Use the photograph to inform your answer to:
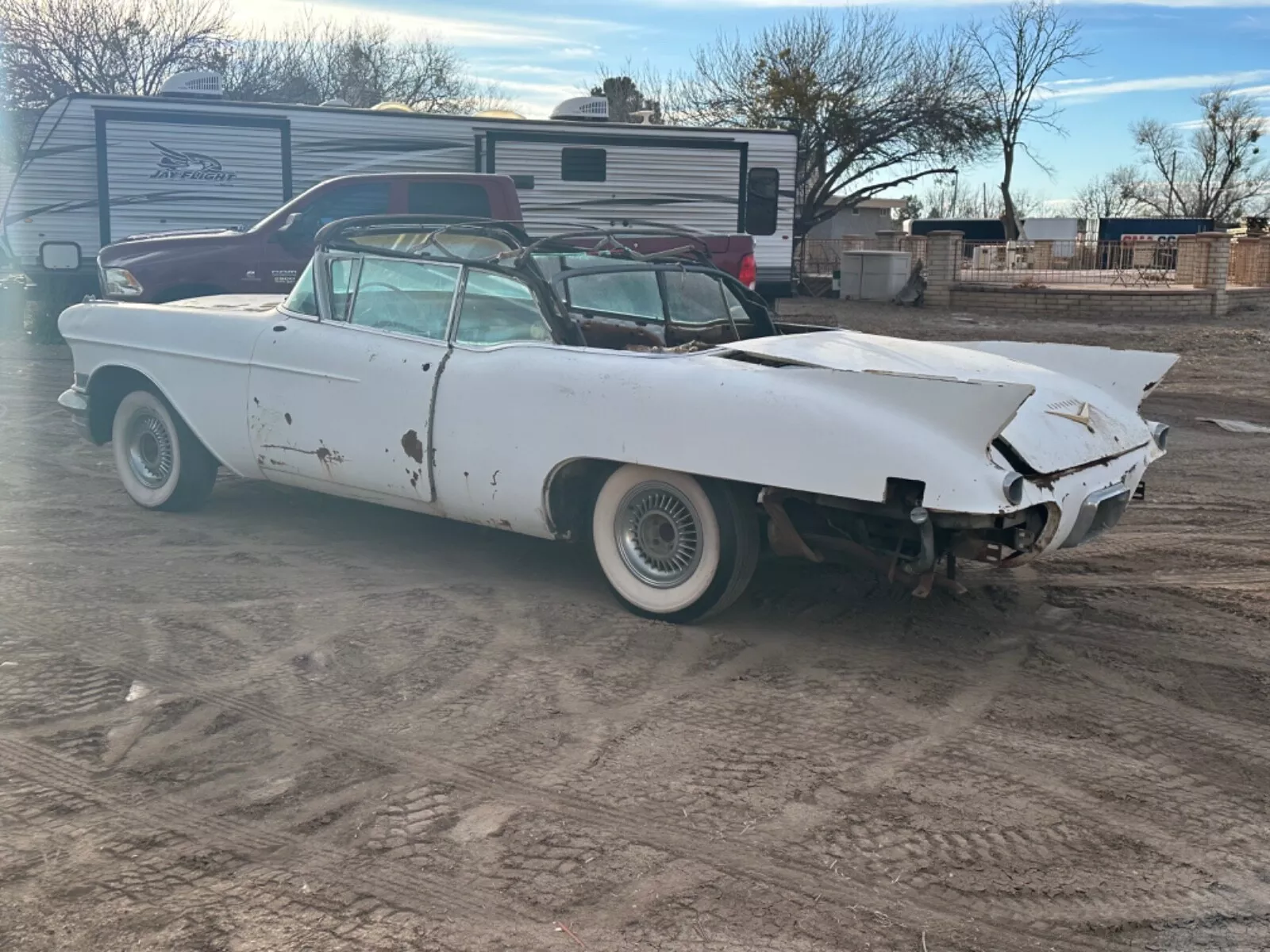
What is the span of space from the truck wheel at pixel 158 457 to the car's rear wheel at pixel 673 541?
267cm

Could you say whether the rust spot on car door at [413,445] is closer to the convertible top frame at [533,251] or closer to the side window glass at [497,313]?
the side window glass at [497,313]

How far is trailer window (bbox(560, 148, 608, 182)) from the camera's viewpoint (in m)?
16.2

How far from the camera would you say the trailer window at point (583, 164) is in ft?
53.3

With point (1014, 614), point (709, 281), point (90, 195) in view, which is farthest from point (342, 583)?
point (90, 195)

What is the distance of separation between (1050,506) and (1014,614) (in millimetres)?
908

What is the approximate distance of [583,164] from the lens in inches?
645

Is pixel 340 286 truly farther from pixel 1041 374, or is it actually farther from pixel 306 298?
pixel 1041 374

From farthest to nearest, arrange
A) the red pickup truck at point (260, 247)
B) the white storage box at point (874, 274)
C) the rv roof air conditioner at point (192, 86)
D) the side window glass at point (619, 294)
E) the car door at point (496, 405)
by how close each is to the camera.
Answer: the white storage box at point (874, 274) < the rv roof air conditioner at point (192, 86) < the red pickup truck at point (260, 247) < the side window glass at point (619, 294) < the car door at point (496, 405)

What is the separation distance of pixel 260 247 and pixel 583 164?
583 centimetres

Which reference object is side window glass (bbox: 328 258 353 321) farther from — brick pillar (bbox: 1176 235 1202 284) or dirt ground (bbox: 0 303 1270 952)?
brick pillar (bbox: 1176 235 1202 284)

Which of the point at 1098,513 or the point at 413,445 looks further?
the point at 413,445

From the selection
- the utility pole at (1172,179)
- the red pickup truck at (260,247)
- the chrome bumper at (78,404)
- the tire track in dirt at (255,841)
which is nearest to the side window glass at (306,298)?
the chrome bumper at (78,404)

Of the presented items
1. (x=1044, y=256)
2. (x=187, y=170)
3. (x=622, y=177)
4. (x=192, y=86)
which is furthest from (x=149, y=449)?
(x=1044, y=256)

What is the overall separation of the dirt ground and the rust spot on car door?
1.94ft
